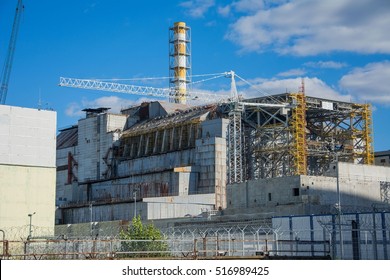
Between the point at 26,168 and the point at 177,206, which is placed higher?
the point at 26,168

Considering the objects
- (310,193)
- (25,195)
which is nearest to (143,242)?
(25,195)

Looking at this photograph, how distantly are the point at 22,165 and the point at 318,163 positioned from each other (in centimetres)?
5862

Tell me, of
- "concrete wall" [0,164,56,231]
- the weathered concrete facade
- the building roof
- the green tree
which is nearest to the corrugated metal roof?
the weathered concrete facade

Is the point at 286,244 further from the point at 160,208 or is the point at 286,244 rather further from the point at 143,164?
the point at 143,164

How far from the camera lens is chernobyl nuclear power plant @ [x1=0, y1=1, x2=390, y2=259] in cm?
7425

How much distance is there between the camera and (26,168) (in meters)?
81.1

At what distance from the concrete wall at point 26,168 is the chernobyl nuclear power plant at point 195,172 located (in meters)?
0.12

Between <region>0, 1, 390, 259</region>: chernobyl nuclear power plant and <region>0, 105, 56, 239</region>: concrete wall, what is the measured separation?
12cm

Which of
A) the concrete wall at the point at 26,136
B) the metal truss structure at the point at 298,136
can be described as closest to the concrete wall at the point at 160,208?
the metal truss structure at the point at 298,136

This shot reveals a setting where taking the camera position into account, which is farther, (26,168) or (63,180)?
(63,180)

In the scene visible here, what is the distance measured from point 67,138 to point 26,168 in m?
75.7

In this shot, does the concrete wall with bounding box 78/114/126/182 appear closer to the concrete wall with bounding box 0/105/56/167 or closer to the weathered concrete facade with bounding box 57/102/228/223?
the weathered concrete facade with bounding box 57/102/228/223
